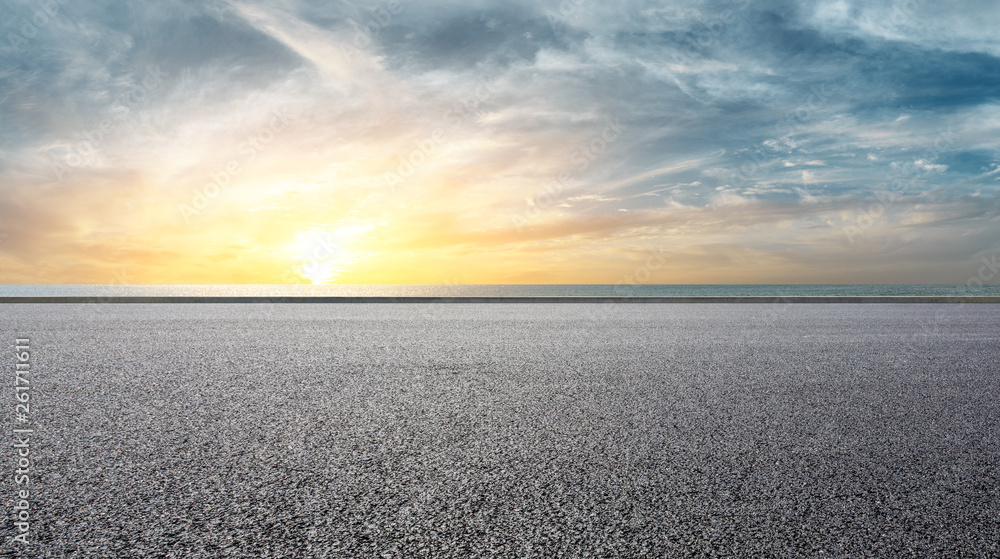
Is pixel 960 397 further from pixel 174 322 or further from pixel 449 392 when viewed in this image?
pixel 174 322

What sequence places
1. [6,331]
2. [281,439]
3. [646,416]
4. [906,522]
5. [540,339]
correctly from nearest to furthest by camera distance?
1. [906,522]
2. [281,439]
3. [646,416]
4. [540,339]
5. [6,331]

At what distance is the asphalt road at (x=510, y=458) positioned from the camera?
101 inches

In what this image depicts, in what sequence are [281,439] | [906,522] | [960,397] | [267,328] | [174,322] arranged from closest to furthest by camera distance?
1. [906,522]
2. [281,439]
3. [960,397]
4. [267,328]
5. [174,322]

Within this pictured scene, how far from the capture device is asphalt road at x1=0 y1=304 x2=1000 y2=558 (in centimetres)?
256

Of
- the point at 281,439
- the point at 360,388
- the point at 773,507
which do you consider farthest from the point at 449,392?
the point at 773,507

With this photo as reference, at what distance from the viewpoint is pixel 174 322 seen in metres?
15.2

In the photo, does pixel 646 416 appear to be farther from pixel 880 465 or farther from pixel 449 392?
pixel 449 392

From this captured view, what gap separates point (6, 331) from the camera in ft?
40.9

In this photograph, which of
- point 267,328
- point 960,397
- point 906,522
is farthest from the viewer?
point 267,328

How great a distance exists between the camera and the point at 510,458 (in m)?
3.61

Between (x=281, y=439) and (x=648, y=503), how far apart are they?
2.63 meters

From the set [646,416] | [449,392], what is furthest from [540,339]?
[646,416]

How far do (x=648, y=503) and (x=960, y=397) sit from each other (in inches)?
187

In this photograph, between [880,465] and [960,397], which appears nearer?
[880,465]
